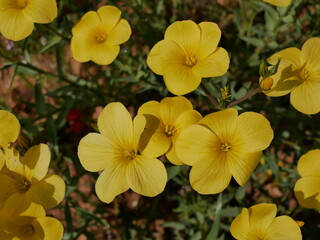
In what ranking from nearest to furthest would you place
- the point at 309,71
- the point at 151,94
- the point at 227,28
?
the point at 309,71 < the point at 151,94 < the point at 227,28

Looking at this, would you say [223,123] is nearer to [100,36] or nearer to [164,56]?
[164,56]

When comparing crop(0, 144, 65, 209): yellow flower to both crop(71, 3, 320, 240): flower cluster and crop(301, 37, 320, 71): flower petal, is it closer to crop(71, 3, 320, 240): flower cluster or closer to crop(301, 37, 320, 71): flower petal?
crop(71, 3, 320, 240): flower cluster

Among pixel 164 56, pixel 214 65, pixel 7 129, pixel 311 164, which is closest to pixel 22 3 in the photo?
pixel 7 129

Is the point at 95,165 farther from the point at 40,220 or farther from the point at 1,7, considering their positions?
the point at 1,7

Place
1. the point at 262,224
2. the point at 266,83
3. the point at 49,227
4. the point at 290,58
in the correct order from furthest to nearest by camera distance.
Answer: the point at 290,58, the point at 49,227, the point at 262,224, the point at 266,83

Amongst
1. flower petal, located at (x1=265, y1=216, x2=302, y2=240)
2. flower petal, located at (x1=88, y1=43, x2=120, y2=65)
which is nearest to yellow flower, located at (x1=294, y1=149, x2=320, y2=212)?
flower petal, located at (x1=265, y1=216, x2=302, y2=240)

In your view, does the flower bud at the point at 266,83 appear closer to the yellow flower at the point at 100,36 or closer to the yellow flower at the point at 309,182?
the yellow flower at the point at 309,182

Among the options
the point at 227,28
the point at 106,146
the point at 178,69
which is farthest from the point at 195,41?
the point at 227,28
